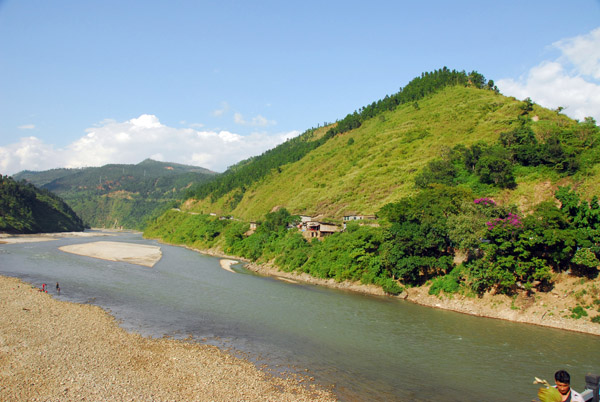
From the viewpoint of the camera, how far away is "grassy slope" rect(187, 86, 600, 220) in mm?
77812

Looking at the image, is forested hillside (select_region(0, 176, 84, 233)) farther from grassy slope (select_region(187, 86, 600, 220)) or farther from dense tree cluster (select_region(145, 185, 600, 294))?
dense tree cluster (select_region(145, 185, 600, 294))

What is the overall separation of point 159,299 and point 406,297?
3139cm

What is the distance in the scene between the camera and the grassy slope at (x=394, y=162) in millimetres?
77812

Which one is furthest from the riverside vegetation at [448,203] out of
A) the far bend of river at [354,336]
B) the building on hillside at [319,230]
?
the far bend of river at [354,336]

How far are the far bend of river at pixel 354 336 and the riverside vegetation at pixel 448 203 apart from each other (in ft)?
21.0

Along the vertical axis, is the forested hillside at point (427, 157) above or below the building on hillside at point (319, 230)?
above

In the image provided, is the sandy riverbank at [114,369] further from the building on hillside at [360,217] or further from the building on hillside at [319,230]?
the building on hillside at [360,217]

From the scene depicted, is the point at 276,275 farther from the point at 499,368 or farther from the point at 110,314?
the point at 499,368

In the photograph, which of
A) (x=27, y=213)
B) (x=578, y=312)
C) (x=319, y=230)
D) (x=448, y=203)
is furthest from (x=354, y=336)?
(x=27, y=213)

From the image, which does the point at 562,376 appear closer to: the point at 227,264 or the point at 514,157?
the point at 514,157

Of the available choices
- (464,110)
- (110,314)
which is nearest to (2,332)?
(110,314)

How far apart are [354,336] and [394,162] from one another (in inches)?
2782

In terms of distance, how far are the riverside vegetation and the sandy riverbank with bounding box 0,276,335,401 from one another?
29.6 m

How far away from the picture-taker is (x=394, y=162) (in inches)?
3792
